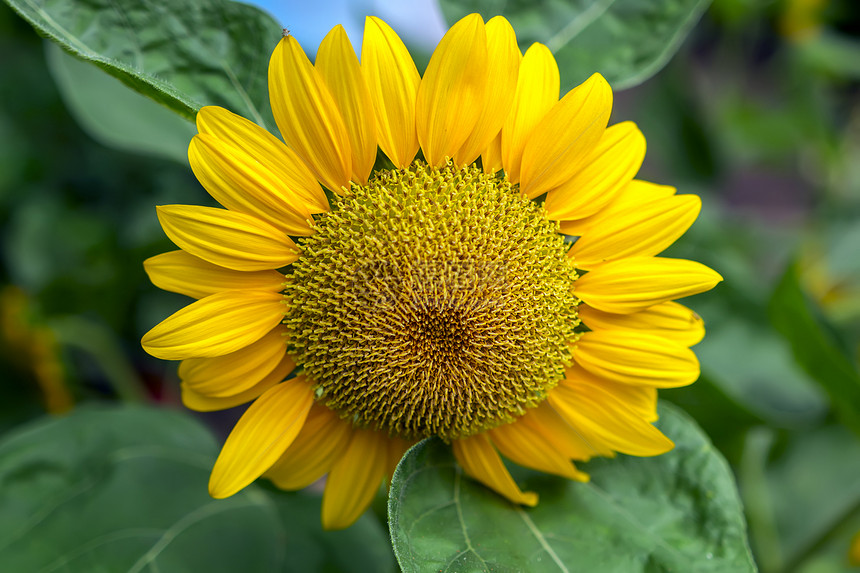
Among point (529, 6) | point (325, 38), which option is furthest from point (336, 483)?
point (529, 6)

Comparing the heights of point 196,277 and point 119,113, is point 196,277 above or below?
below

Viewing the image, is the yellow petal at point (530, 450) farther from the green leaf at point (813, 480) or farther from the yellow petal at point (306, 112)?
the green leaf at point (813, 480)

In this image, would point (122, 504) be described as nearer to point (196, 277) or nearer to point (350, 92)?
point (196, 277)

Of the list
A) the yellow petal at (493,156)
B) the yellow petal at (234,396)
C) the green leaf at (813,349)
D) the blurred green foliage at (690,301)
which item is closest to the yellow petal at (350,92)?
the yellow petal at (493,156)

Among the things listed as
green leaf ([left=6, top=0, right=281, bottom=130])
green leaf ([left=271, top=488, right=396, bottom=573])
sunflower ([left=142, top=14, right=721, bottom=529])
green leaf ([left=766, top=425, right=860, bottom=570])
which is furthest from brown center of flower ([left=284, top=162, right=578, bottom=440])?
green leaf ([left=766, top=425, right=860, bottom=570])

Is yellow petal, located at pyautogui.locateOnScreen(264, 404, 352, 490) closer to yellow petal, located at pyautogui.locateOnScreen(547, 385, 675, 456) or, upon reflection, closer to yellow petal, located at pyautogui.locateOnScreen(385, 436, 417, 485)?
yellow petal, located at pyautogui.locateOnScreen(385, 436, 417, 485)

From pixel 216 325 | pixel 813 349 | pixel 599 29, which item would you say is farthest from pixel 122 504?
pixel 813 349
